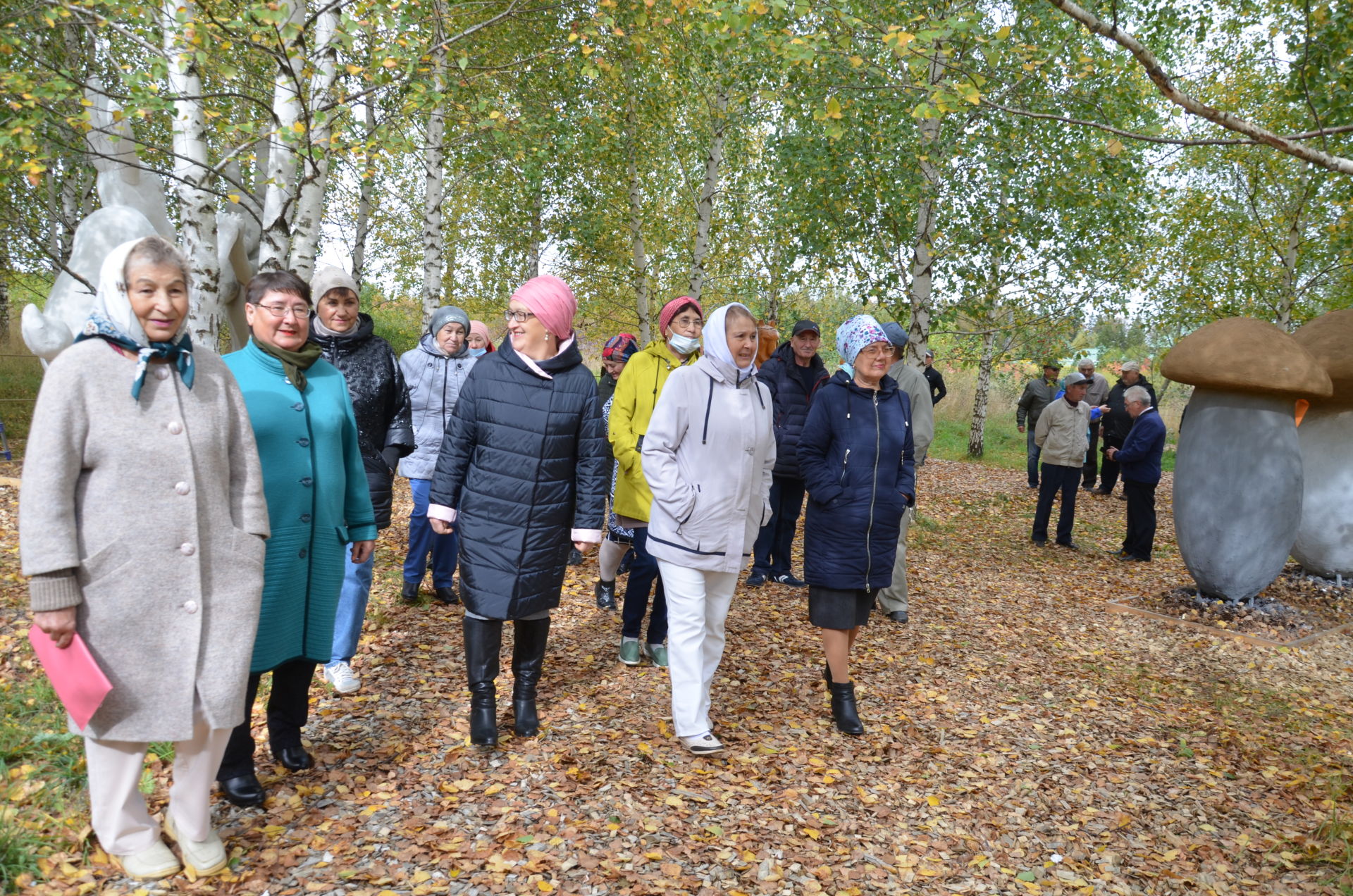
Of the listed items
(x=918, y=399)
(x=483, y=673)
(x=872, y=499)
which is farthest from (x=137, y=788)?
(x=918, y=399)

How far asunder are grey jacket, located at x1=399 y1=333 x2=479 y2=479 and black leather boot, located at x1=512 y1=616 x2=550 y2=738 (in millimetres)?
2116

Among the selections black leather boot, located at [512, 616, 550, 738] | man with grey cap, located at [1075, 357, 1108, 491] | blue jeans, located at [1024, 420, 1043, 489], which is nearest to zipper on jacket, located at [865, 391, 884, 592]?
black leather boot, located at [512, 616, 550, 738]

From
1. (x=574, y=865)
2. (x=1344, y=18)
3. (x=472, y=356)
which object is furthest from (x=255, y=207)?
(x=1344, y=18)

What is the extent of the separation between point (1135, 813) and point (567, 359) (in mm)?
3382

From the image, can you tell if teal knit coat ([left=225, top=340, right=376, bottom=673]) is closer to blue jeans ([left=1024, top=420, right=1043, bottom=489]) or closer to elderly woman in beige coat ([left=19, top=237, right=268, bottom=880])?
elderly woman in beige coat ([left=19, top=237, right=268, bottom=880])

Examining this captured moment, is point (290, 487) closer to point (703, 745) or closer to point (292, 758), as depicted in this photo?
point (292, 758)

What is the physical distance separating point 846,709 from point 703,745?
925mm

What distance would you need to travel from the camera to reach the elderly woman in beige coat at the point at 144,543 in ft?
8.01

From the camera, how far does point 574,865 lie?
3.16 m

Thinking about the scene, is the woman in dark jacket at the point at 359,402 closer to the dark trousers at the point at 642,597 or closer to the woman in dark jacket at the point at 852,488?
the dark trousers at the point at 642,597

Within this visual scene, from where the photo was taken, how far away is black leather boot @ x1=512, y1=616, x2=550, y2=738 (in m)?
4.03

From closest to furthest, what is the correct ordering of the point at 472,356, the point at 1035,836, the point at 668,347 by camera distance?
the point at 1035,836
the point at 668,347
the point at 472,356

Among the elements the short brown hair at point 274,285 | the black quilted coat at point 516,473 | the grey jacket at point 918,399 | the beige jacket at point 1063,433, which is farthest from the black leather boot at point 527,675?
the beige jacket at point 1063,433

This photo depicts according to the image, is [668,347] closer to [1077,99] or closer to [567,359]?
[567,359]
